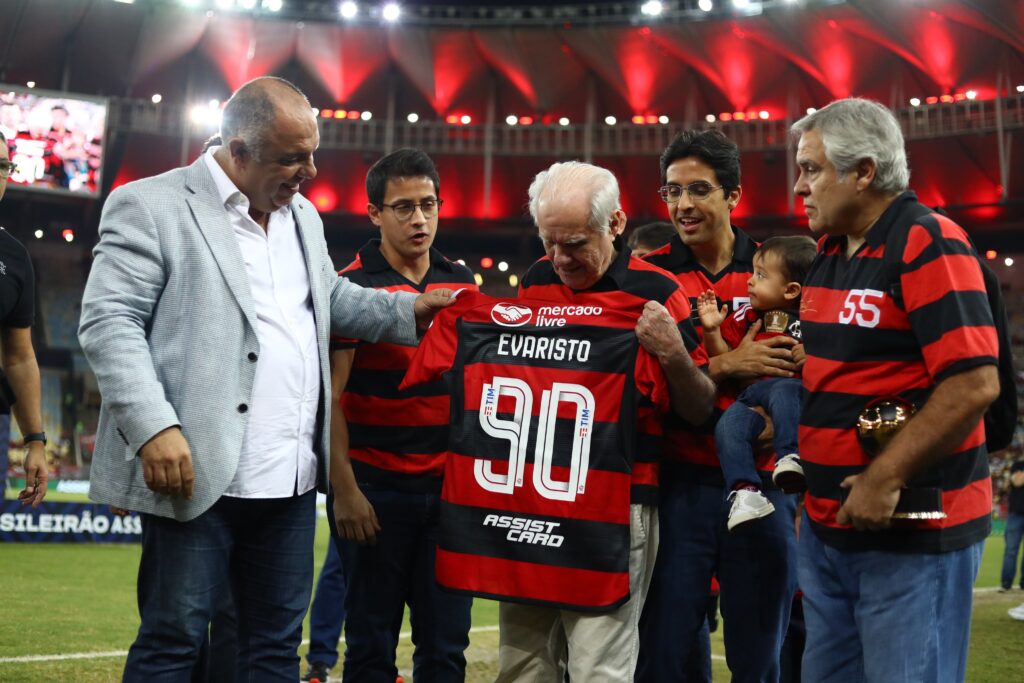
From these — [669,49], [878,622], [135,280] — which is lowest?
[878,622]

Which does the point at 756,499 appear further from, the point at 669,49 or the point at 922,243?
the point at 669,49

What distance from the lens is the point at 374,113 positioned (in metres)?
34.4

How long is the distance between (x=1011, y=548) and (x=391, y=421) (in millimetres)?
10639

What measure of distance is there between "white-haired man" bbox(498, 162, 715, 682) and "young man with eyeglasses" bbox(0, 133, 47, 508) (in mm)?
2753

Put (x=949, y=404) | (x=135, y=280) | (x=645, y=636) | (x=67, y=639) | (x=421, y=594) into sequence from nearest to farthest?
(x=949, y=404) → (x=135, y=280) → (x=645, y=636) → (x=421, y=594) → (x=67, y=639)

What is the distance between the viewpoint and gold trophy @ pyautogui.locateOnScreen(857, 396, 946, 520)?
2707 millimetres

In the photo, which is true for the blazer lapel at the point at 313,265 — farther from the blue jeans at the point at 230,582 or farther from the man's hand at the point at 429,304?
the blue jeans at the point at 230,582

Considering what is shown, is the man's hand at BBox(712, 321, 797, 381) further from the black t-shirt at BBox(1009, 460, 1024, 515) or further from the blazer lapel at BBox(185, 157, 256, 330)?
the black t-shirt at BBox(1009, 460, 1024, 515)

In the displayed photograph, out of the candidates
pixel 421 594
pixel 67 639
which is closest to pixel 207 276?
pixel 421 594

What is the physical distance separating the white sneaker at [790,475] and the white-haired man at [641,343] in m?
0.32

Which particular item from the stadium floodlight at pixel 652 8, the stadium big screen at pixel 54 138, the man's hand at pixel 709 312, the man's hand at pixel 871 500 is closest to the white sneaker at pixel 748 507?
the man's hand at pixel 871 500

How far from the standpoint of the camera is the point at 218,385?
3178 millimetres

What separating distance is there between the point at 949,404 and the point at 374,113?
3356 cm

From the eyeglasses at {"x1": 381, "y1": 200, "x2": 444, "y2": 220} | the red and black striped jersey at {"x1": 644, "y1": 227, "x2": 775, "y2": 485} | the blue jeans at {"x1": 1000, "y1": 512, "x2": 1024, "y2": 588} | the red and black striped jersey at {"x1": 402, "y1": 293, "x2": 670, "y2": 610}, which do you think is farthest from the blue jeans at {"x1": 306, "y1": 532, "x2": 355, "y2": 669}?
the blue jeans at {"x1": 1000, "y1": 512, "x2": 1024, "y2": 588}
